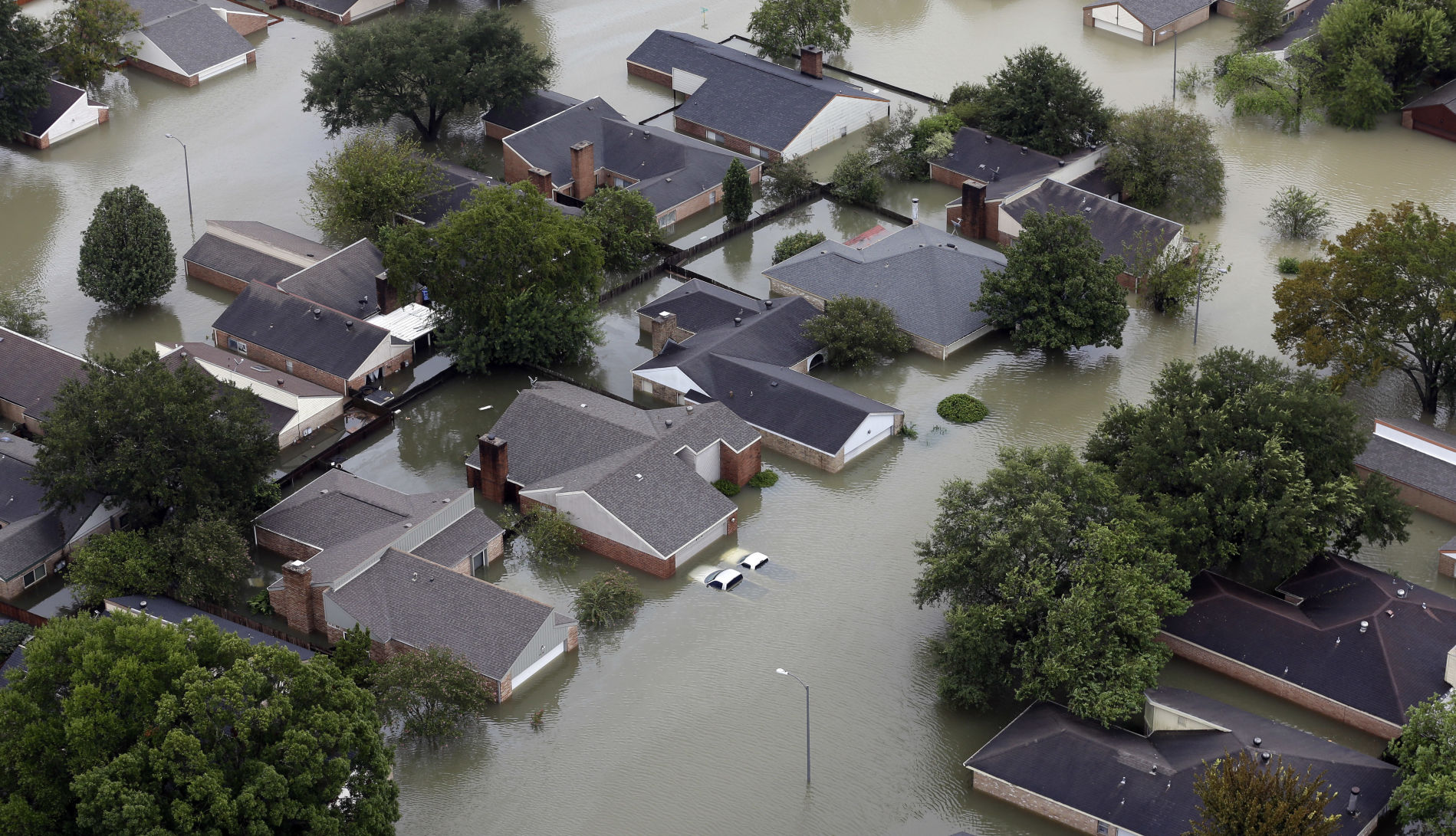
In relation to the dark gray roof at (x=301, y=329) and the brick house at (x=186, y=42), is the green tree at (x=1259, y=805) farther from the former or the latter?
the brick house at (x=186, y=42)

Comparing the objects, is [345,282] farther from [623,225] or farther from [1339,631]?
[1339,631]

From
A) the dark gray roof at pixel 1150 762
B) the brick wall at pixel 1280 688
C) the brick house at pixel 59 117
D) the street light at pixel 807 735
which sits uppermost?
the brick house at pixel 59 117

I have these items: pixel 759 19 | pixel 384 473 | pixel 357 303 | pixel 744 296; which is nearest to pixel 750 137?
pixel 759 19

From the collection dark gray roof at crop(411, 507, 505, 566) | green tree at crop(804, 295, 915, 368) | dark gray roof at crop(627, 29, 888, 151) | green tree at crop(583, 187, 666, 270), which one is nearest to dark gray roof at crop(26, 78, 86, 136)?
green tree at crop(583, 187, 666, 270)

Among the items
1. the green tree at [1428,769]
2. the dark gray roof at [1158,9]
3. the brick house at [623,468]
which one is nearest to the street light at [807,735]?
the brick house at [623,468]

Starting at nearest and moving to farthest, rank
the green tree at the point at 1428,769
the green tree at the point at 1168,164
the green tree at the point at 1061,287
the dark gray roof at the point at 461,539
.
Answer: the green tree at the point at 1428,769 → the dark gray roof at the point at 461,539 → the green tree at the point at 1061,287 → the green tree at the point at 1168,164

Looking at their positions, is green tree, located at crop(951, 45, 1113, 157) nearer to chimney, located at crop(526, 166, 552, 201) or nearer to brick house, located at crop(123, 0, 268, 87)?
chimney, located at crop(526, 166, 552, 201)
